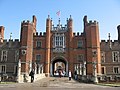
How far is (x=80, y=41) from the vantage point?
138 ft

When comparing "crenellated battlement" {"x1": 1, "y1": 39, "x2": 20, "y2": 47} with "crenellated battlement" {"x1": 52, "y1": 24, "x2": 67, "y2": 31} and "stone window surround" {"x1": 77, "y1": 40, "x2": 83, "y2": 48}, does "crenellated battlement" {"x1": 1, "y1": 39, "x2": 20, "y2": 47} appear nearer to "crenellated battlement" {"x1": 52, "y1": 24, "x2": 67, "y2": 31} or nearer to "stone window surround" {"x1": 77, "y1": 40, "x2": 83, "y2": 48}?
"crenellated battlement" {"x1": 52, "y1": 24, "x2": 67, "y2": 31}

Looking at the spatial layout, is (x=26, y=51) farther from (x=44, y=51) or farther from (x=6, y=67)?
(x=6, y=67)

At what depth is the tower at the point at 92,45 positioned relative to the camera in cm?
3938

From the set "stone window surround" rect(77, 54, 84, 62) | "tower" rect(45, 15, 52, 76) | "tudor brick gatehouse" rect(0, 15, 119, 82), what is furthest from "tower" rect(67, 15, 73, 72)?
"tower" rect(45, 15, 52, 76)

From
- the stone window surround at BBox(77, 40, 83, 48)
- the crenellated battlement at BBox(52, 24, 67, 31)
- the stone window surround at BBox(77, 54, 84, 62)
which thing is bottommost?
the stone window surround at BBox(77, 54, 84, 62)

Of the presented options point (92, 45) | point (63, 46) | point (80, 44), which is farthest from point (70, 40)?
point (92, 45)

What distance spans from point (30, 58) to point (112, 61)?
1777 cm

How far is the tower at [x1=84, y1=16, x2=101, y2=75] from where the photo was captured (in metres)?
39.4

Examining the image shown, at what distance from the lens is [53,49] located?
41906 millimetres

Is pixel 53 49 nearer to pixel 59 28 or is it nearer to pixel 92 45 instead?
pixel 59 28

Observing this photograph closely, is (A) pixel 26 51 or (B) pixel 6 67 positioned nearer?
(A) pixel 26 51

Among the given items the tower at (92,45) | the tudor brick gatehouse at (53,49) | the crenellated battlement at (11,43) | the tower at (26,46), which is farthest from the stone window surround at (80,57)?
the crenellated battlement at (11,43)

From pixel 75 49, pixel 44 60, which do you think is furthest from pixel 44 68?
pixel 75 49

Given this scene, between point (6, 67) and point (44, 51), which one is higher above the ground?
point (44, 51)
